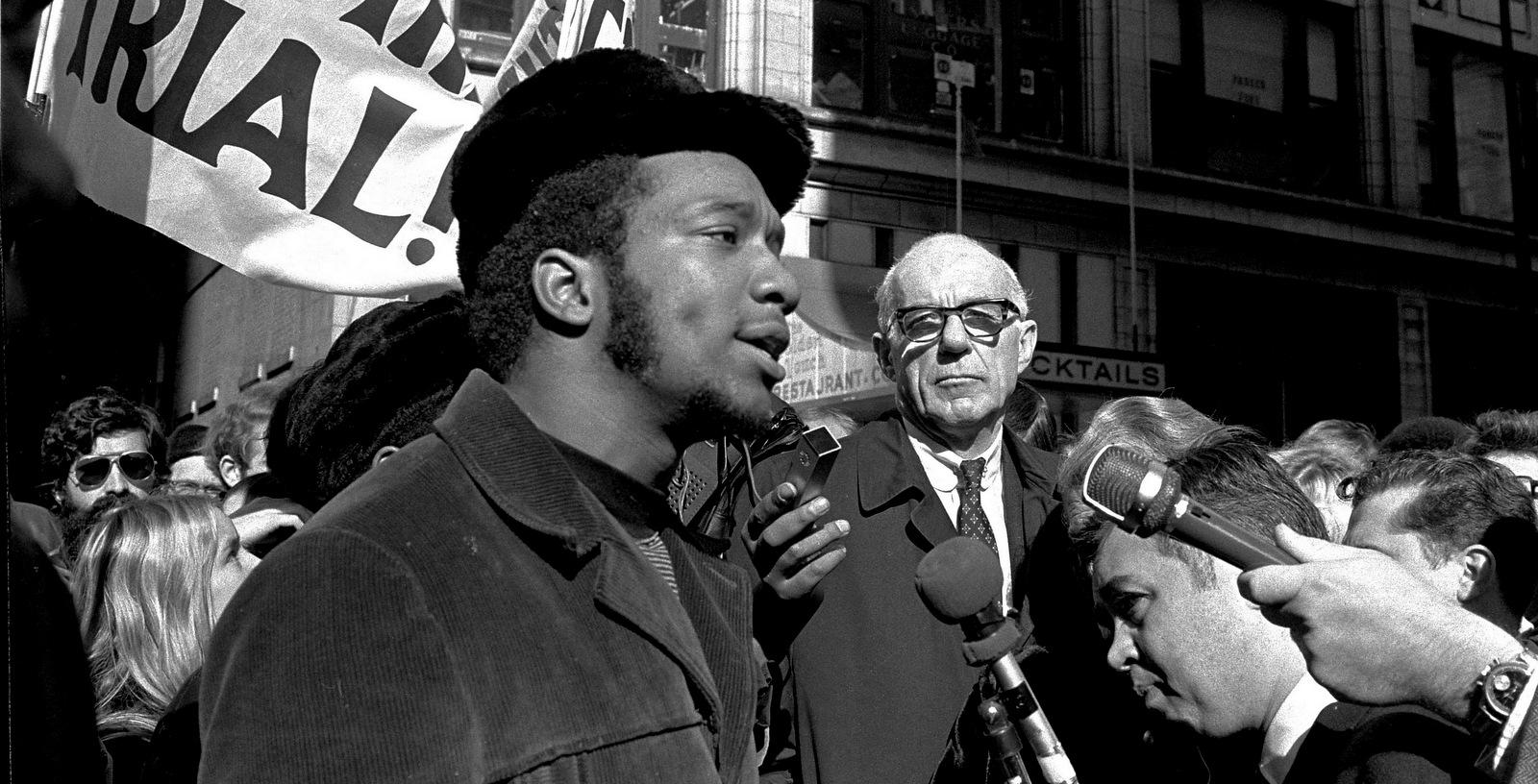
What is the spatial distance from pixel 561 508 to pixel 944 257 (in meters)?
2.48

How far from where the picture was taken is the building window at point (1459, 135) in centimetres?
2220

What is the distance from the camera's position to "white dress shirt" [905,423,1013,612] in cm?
391

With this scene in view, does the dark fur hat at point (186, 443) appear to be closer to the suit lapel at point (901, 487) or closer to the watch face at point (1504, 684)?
the suit lapel at point (901, 487)

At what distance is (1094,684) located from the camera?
3582 mm

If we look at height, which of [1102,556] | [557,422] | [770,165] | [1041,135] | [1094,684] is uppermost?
[1041,135]

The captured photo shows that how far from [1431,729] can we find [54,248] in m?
2.13

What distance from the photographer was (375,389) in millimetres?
2674

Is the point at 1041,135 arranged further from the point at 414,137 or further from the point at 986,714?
the point at 986,714

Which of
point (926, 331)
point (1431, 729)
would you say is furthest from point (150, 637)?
point (1431, 729)

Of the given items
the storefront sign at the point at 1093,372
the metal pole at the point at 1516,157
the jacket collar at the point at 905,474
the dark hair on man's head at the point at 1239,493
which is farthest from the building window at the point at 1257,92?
the dark hair on man's head at the point at 1239,493

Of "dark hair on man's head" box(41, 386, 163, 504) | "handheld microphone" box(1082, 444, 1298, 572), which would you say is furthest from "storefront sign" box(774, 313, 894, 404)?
"handheld microphone" box(1082, 444, 1298, 572)

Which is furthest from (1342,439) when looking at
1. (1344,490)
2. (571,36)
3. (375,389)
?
(375,389)

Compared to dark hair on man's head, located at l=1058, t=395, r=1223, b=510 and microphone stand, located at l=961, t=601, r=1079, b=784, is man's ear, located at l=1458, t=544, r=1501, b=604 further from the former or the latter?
microphone stand, located at l=961, t=601, r=1079, b=784

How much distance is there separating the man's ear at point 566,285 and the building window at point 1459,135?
22.6 metres
